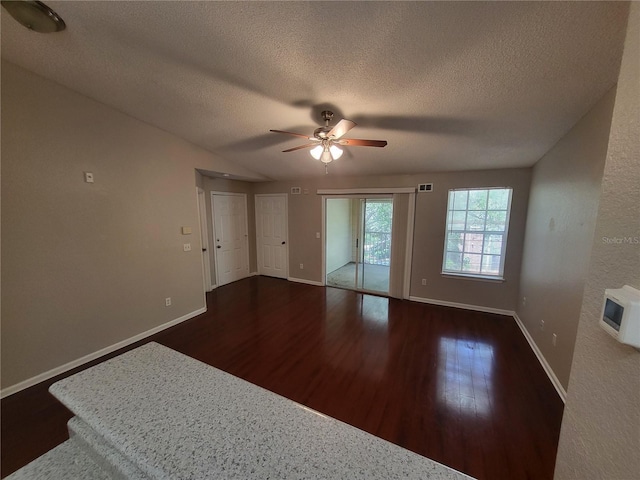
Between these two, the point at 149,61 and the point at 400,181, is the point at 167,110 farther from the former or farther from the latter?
the point at 400,181

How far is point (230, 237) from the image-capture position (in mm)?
5070

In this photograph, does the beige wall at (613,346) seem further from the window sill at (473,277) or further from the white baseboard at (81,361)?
the white baseboard at (81,361)

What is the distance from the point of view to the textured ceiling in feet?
4.35

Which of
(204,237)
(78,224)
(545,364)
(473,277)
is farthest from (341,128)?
(204,237)

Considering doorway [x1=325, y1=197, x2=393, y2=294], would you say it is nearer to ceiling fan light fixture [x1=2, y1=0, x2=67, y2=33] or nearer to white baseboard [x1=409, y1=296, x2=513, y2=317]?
white baseboard [x1=409, y1=296, x2=513, y2=317]

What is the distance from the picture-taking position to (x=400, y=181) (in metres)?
4.04

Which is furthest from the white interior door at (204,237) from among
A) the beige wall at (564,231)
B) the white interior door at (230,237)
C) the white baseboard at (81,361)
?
the beige wall at (564,231)

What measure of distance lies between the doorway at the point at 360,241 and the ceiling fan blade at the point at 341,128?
2.22 metres

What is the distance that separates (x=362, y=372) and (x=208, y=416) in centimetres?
200

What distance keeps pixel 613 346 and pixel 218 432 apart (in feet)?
3.34

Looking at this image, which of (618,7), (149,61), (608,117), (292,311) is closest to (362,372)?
(292,311)

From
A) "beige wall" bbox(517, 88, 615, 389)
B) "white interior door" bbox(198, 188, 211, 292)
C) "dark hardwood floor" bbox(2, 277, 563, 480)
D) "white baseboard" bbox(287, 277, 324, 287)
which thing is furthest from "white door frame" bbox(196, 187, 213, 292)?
"beige wall" bbox(517, 88, 615, 389)

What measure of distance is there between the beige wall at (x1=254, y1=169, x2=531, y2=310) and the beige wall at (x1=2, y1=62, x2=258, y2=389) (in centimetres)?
237

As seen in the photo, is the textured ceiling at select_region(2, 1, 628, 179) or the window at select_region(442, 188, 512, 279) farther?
the window at select_region(442, 188, 512, 279)
